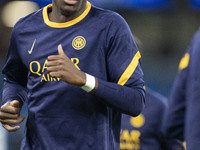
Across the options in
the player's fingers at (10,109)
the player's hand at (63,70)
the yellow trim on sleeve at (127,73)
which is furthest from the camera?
the player's fingers at (10,109)

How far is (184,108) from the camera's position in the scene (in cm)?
300

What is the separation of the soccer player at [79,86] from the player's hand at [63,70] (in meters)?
0.11

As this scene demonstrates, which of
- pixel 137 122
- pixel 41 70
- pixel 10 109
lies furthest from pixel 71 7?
pixel 137 122

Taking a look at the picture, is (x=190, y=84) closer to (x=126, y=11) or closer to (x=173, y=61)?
(x=173, y=61)

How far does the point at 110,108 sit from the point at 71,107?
0.72ft

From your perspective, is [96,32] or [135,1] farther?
[135,1]

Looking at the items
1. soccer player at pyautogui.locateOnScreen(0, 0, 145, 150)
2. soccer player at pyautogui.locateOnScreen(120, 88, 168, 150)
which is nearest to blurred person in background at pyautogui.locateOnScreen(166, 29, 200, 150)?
A: soccer player at pyautogui.locateOnScreen(0, 0, 145, 150)

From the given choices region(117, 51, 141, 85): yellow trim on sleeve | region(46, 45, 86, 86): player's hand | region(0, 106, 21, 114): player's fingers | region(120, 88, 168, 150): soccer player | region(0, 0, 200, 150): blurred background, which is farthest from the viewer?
region(0, 0, 200, 150): blurred background

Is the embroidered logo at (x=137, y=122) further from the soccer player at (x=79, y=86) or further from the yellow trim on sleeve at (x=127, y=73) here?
the yellow trim on sleeve at (x=127, y=73)

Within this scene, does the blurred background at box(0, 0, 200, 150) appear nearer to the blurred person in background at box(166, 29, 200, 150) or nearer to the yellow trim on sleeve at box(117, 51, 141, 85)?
the blurred person in background at box(166, 29, 200, 150)

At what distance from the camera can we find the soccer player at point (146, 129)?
14.8 ft

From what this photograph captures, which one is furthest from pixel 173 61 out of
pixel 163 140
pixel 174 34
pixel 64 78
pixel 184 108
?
pixel 64 78

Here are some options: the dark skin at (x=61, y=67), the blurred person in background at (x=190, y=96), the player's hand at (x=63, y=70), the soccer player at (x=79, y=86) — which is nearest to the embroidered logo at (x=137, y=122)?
the blurred person in background at (x=190, y=96)

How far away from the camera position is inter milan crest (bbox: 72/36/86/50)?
2525 millimetres
